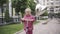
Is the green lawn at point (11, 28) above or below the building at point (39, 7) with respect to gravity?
below

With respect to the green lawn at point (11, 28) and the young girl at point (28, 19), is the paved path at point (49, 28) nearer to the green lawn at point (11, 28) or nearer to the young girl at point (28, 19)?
the green lawn at point (11, 28)

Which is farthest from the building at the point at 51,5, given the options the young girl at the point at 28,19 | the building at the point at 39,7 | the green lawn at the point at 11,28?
the young girl at the point at 28,19

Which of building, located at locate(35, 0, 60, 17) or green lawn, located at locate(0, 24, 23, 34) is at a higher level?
building, located at locate(35, 0, 60, 17)

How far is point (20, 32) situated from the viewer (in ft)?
7.21

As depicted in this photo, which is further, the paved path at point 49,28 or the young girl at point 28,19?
the paved path at point 49,28

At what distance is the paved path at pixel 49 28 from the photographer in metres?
2.23

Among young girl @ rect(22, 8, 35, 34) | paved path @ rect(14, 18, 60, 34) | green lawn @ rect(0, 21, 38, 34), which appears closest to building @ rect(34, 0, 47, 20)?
paved path @ rect(14, 18, 60, 34)

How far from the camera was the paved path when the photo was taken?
88.0 inches

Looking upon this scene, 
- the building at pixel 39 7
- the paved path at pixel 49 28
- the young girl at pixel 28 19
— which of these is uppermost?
the building at pixel 39 7

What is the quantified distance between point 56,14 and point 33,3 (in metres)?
0.26

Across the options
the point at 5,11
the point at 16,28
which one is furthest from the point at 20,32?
the point at 5,11

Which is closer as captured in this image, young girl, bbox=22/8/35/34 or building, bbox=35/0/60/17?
young girl, bbox=22/8/35/34

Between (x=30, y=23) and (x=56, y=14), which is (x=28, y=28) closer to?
(x=30, y=23)

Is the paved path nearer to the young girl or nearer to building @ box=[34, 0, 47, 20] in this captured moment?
building @ box=[34, 0, 47, 20]
